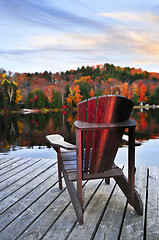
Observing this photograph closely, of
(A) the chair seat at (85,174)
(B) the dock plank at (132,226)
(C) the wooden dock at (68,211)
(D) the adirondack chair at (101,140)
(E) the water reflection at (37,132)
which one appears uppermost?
(D) the adirondack chair at (101,140)

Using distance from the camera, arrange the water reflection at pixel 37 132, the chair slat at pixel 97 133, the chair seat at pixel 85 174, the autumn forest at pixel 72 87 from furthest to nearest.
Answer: the autumn forest at pixel 72 87 → the water reflection at pixel 37 132 → the chair seat at pixel 85 174 → the chair slat at pixel 97 133

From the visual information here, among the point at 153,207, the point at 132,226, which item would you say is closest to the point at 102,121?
the point at 132,226

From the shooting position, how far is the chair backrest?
1.68 meters

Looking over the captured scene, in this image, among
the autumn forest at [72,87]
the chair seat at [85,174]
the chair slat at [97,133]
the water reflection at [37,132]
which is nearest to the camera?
the chair slat at [97,133]

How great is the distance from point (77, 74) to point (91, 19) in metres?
15.7

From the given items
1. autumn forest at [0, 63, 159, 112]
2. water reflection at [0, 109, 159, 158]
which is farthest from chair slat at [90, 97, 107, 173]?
autumn forest at [0, 63, 159, 112]

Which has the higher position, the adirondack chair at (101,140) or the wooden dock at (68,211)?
the adirondack chair at (101,140)

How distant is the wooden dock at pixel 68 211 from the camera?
173cm

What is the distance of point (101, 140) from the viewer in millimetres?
1815

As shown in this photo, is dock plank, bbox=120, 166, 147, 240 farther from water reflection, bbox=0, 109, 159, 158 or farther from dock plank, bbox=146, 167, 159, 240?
water reflection, bbox=0, 109, 159, 158

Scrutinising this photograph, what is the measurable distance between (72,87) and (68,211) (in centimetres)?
3958

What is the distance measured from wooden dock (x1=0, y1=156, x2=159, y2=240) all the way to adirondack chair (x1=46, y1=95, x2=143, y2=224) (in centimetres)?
14

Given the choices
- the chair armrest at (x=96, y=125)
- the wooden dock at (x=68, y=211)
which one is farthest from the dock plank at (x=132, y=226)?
the chair armrest at (x=96, y=125)

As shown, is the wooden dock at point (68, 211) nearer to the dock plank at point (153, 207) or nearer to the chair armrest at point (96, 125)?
the dock plank at point (153, 207)
